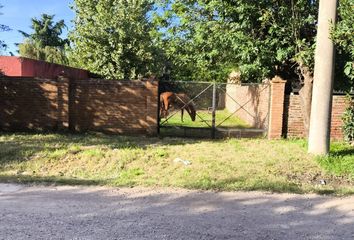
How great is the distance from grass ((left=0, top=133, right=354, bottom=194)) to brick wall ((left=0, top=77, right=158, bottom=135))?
145cm

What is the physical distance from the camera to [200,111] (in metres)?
16.9

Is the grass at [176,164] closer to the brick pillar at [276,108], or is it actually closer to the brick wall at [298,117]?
the brick wall at [298,117]

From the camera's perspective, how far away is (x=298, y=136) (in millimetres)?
13070

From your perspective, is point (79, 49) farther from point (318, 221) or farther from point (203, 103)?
point (318, 221)

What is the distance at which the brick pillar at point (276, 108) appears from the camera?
12.8m

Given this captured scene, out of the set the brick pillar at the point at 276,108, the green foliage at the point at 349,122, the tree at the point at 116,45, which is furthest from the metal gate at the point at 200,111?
the tree at the point at 116,45

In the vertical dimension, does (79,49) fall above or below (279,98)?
above

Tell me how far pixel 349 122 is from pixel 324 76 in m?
3.32

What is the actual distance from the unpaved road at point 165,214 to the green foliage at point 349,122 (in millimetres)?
5668

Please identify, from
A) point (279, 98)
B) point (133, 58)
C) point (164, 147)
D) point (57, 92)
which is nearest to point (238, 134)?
point (279, 98)

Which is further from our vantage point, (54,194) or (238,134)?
(238,134)

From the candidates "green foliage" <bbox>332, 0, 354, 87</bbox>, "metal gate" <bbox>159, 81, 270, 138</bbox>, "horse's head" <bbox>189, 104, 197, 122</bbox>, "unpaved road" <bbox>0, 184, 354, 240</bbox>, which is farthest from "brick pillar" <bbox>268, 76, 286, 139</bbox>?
"unpaved road" <bbox>0, 184, 354, 240</bbox>

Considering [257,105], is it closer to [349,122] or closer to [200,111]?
[200,111]

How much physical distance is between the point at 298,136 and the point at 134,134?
16.8 ft
